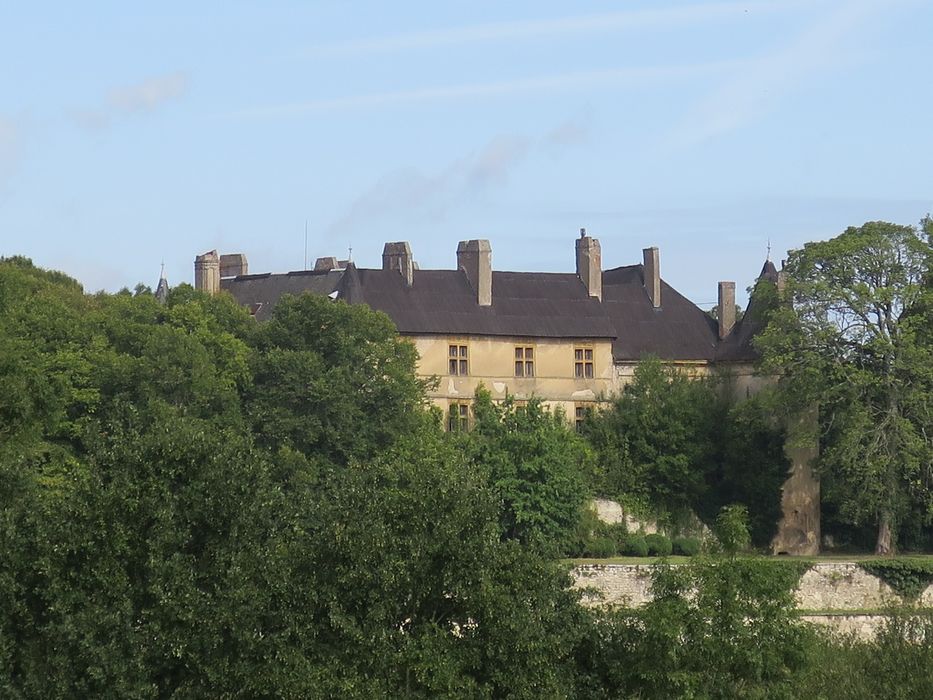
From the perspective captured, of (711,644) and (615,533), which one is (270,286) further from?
(711,644)

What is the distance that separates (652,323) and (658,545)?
10.2m

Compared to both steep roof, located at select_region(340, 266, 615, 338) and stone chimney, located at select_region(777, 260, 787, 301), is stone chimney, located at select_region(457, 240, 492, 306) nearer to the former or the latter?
steep roof, located at select_region(340, 266, 615, 338)

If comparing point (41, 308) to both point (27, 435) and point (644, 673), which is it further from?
point (644, 673)

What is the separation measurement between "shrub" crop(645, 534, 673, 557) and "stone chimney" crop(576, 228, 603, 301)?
1008cm

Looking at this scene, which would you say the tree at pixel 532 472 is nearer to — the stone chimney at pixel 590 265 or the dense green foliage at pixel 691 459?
the dense green foliage at pixel 691 459

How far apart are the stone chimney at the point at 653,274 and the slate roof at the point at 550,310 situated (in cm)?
20

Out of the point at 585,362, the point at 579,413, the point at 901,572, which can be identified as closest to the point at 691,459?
the point at 579,413

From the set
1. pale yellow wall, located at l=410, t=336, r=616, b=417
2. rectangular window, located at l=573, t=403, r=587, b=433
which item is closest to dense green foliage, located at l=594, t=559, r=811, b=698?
pale yellow wall, located at l=410, t=336, r=616, b=417

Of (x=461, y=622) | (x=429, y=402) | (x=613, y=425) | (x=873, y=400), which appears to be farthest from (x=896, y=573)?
(x=461, y=622)

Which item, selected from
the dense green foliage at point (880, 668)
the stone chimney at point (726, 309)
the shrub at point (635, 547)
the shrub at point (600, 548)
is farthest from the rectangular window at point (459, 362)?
the dense green foliage at point (880, 668)

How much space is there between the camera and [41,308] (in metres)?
55.5

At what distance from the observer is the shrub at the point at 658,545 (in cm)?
5794

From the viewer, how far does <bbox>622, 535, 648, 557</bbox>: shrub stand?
5772cm

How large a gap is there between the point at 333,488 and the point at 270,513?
5.78 feet
